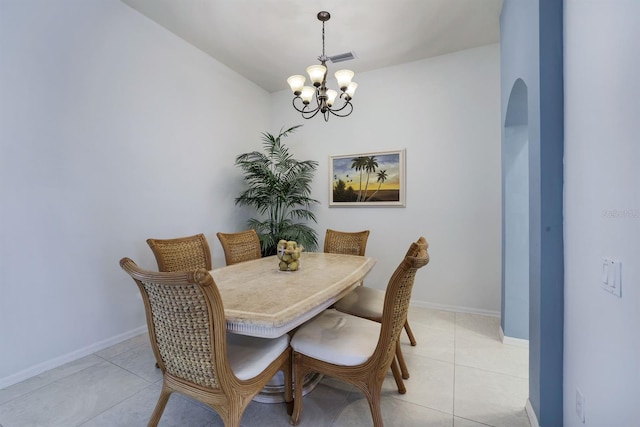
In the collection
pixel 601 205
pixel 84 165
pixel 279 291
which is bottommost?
pixel 279 291

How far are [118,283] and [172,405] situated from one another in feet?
4.47

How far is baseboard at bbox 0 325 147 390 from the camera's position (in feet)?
6.21

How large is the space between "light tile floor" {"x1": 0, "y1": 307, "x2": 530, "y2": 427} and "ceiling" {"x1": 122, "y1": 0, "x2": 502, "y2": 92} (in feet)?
10.1

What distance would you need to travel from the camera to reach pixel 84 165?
2.27 meters

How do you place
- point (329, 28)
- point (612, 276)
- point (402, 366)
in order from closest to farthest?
point (612, 276)
point (402, 366)
point (329, 28)

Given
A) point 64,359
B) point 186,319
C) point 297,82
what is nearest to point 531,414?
point 186,319

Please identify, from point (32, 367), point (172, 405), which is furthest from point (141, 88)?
point (172, 405)

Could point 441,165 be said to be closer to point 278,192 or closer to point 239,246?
point 278,192

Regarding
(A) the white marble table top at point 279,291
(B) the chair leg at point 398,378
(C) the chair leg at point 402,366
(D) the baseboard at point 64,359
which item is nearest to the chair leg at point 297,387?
(A) the white marble table top at point 279,291

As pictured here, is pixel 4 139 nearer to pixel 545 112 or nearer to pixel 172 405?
pixel 172 405

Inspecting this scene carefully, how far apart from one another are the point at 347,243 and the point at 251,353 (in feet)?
5.69

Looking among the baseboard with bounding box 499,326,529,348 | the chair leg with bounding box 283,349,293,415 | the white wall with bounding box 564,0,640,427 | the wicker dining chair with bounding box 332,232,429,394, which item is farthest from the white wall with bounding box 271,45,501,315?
the chair leg with bounding box 283,349,293,415

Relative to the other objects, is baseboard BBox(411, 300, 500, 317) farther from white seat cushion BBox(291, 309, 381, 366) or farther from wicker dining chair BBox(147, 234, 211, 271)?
wicker dining chair BBox(147, 234, 211, 271)

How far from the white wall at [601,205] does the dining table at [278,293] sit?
1097 millimetres
